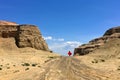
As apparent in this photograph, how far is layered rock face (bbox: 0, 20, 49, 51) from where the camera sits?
8669 centimetres

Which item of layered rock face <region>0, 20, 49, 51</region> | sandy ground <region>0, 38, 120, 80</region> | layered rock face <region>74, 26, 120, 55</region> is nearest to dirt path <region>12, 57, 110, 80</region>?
sandy ground <region>0, 38, 120, 80</region>

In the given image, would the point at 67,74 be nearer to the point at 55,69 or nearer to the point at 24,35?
the point at 55,69

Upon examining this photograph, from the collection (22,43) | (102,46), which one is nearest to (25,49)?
(22,43)

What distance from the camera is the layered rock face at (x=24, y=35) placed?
86.7 m

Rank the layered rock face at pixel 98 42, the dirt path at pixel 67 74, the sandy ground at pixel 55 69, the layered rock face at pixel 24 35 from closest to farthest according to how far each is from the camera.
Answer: the dirt path at pixel 67 74
the sandy ground at pixel 55 69
the layered rock face at pixel 24 35
the layered rock face at pixel 98 42

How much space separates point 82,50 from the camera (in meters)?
114

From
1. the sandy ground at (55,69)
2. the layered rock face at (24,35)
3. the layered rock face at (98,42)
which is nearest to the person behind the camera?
the sandy ground at (55,69)

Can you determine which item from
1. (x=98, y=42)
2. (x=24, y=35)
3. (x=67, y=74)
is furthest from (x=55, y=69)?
(x=98, y=42)

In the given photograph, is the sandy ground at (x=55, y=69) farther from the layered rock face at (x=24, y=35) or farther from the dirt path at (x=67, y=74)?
the layered rock face at (x=24, y=35)

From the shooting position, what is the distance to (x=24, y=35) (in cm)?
8962

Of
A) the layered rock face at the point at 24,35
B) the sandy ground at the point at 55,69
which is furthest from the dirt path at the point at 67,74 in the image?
the layered rock face at the point at 24,35

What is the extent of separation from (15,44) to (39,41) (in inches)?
452

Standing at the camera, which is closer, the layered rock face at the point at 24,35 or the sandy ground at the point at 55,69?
the sandy ground at the point at 55,69

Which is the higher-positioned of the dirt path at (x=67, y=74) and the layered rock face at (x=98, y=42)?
the layered rock face at (x=98, y=42)
